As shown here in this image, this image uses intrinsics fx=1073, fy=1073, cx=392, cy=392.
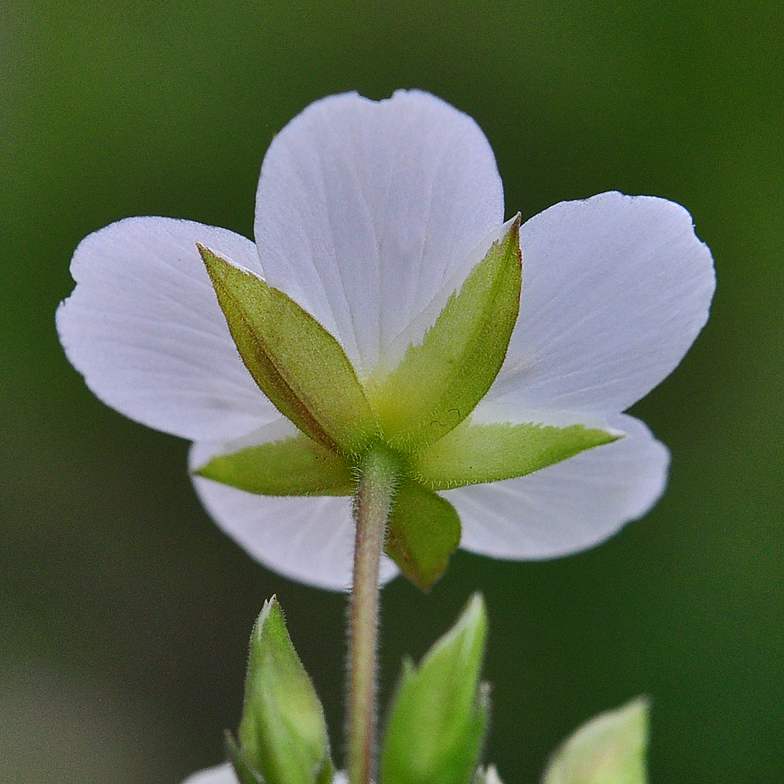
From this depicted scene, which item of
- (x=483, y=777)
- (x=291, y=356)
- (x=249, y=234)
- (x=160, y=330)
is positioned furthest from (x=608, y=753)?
(x=249, y=234)

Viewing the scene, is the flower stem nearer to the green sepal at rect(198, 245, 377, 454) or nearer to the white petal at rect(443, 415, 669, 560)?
the green sepal at rect(198, 245, 377, 454)

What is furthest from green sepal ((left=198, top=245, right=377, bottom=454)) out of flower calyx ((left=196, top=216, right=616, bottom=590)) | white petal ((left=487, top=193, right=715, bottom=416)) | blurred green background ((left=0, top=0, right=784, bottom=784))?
blurred green background ((left=0, top=0, right=784, bottom=784))

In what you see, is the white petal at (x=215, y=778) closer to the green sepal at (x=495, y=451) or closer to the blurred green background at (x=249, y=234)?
the green sepal at (x=495, y=451)

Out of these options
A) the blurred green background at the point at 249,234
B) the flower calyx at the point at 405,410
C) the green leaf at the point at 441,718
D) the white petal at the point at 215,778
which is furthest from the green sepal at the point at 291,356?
the blurred green background at the point at 249,234

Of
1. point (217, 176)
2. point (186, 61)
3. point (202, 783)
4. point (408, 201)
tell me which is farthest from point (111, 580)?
point (408, 201)

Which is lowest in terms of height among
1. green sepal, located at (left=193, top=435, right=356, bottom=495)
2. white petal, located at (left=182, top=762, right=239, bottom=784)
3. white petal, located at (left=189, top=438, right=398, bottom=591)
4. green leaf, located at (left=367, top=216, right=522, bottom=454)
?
white petal, located at (left=182, top=762, right=239, bottom=784)

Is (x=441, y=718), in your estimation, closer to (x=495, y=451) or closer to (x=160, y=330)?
(x=495, y=451)
